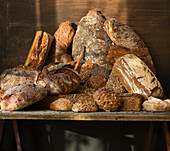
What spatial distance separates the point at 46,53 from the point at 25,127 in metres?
0.75

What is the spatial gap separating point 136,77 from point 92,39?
2.30 ft

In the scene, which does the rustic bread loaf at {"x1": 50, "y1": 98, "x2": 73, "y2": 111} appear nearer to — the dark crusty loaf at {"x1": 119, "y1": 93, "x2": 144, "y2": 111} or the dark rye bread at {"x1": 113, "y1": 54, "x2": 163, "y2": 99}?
the dark crusty loaf at {"x1": 119, "y1": 93, "x2": 144, "y2": 111}

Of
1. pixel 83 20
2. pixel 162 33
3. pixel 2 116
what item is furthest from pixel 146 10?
pixel 2 116

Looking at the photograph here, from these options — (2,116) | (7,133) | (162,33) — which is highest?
(162,33)

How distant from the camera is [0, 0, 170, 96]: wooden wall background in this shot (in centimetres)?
236

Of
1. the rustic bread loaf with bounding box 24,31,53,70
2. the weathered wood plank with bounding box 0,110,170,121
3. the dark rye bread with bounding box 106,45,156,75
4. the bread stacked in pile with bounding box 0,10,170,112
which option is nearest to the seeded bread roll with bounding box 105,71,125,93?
the bread stacked in pile with bounding box 0,10,170,112

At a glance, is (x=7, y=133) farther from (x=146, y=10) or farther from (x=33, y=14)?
(x=146, y=10)

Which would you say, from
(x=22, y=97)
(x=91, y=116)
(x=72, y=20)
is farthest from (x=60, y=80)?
(x=72, y=20)

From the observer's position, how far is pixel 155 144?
6.55 ft

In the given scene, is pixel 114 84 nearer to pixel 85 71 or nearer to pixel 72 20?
pixel 85 71

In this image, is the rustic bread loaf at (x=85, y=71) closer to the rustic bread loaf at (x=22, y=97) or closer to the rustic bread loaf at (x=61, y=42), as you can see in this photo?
the rustic bread loaf at (x=61, y=42)

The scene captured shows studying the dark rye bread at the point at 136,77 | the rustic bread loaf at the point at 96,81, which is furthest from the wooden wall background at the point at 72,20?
the rustic bread loaf at the point at 96,81

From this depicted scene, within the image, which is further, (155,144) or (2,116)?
(155,144)

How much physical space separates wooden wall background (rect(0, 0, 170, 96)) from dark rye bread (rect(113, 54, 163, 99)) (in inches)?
21.9
